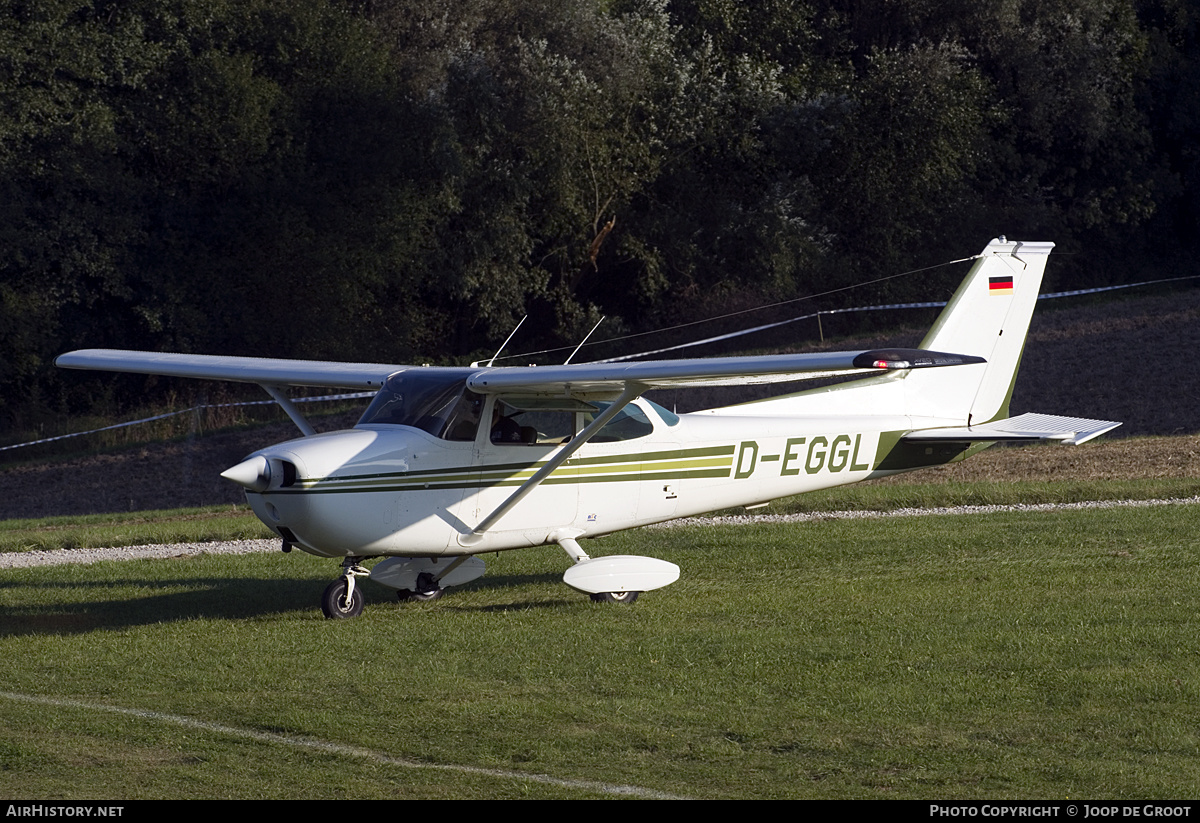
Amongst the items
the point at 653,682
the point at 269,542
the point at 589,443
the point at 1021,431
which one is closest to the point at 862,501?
the point at 1021,431

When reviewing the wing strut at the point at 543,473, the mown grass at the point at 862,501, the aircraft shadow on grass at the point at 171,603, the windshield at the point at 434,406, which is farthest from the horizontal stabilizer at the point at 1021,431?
the windshield at the point at 434,406

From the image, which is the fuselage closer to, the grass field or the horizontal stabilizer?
the horizontal stabilizer

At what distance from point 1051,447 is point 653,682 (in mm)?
15833

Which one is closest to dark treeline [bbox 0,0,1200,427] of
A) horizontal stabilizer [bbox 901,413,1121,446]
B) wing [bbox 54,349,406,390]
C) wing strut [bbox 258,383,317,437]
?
wing [bbox 54,349,406,390]

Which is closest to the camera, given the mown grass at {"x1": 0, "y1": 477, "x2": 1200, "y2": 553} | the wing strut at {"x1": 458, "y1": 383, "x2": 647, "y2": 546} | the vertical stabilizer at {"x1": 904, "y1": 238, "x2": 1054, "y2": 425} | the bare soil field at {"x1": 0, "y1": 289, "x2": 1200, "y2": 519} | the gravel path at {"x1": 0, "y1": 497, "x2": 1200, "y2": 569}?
the wing strut at {"x1": 458, "y1": 383, "x2": 647, "y2": 546}

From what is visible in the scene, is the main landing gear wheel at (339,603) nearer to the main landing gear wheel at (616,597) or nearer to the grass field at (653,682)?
the grass field at (653,682)

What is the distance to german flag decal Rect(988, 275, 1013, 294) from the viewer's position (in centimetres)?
1395

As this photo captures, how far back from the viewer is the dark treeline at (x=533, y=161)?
109 feet

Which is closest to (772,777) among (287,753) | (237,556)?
(287,753)

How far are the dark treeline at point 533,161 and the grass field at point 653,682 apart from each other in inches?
832

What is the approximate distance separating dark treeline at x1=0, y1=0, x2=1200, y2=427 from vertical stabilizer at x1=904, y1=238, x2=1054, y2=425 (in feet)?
75.1

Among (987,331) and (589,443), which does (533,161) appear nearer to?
(987,331)

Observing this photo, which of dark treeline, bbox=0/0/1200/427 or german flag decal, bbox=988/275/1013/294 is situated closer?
german flag decal, bbox=988/275/1013/294
